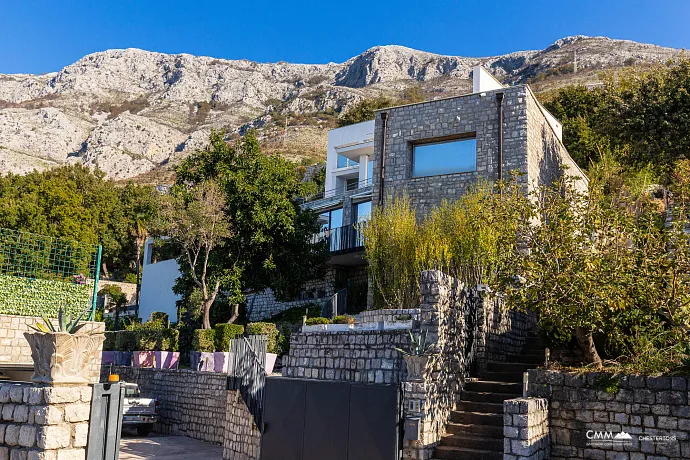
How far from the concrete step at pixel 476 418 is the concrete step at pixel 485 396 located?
411 millimetres

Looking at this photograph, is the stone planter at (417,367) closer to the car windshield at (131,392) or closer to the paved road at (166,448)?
the paved road at (166,448)

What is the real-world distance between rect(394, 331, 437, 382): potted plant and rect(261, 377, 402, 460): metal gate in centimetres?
38

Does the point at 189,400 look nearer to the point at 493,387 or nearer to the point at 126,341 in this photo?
the point at 126,341

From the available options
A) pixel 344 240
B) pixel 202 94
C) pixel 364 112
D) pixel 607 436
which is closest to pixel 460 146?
pixel 344 240

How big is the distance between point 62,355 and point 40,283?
9.71 metres

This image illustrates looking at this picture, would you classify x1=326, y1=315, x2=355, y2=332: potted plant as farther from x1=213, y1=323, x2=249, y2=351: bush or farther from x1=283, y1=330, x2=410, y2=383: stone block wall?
x1=213, y1=323, x2=249, y2=351: bush

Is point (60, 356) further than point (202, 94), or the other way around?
point (202, 94)

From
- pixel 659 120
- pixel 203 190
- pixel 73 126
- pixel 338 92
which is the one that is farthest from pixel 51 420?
pixel 73 126

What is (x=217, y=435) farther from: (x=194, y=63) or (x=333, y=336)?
(x=194, y=63)

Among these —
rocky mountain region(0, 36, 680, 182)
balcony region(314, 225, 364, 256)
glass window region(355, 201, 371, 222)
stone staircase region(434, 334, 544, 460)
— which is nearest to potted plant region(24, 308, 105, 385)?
stone staircase region(434, 334, 544, 460)

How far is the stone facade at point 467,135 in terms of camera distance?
18016 millimetres

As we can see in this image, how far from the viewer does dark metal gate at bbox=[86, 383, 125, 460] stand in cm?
620

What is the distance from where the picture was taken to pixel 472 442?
9.50 m

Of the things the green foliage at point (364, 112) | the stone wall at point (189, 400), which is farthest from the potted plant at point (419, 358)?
the green foliage at point (364, 112)
